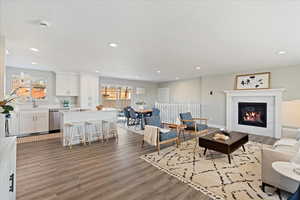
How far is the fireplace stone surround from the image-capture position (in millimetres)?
4809

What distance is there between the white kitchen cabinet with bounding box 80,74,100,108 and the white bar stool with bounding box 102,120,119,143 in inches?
86.1

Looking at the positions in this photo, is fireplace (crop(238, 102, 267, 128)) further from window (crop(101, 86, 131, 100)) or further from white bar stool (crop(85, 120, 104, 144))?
window (crop(101, 86, 131, 100))

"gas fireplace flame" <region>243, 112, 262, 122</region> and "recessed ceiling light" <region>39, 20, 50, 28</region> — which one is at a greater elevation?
"recessed ceiling light" <region>39, 20, 50, 28</region>

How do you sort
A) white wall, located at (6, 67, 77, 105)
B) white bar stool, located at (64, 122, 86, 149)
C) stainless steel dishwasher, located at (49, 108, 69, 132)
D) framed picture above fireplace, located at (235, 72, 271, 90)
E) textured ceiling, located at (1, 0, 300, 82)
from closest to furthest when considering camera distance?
1. textured ceiling, located at (1, 0, 300, 82)
2. white bar stool, located at (64, 122, 86, 149)
3. framed picture above fireplace, located at (235, 72, 271, 90)
4. white wall, located at (6, 67, 77, 105)
5. stainless steel dishwasher, located at (49, 108, 69, 132)

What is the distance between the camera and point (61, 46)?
10.0ft

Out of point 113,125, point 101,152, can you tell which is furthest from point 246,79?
point 101,152

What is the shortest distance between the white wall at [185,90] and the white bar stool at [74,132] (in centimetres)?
588

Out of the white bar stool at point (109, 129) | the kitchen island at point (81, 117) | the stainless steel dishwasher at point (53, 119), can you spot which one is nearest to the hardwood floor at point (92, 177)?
the kitchen island at point (81, 117)

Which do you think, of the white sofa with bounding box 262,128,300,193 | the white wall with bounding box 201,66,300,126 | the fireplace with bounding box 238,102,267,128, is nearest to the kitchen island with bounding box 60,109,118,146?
the white sofa with bounding box 262,128,300,193

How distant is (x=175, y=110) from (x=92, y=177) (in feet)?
18.7

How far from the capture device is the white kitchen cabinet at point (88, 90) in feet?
20.8

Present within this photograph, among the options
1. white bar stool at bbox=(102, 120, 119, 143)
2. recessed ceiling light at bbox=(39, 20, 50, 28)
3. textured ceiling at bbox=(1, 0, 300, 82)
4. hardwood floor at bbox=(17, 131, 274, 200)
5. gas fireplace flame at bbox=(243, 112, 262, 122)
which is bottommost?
hardwood floor at bbox=(17, 131, 274, 200)

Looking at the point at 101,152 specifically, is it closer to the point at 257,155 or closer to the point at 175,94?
the point at 257,155

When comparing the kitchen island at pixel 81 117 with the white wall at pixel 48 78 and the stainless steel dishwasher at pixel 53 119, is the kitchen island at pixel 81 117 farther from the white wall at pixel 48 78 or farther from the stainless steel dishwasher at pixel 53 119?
the white wall at pixel 48 78
